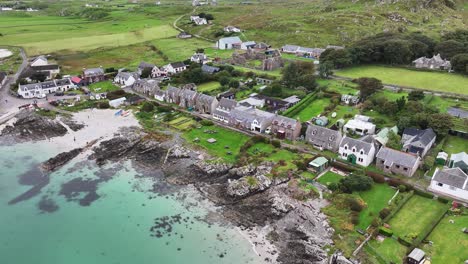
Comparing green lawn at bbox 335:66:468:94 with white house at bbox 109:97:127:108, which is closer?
white house at bbox 109:97:127:108

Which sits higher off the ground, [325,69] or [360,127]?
[325,69]

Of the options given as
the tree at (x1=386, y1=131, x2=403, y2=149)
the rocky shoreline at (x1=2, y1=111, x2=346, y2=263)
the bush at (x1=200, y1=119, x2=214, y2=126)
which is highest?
the tree at (x1=386, y1=131, x2=403, y2=149)

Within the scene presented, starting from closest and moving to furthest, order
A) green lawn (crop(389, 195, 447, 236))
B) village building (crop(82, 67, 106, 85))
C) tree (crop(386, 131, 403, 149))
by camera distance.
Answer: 1. green lawn (crop(389, 195, 447, 236))
2. tree (crop(386, 131, 403, 149))
3. village building (crop(82, 67, 106, 85))

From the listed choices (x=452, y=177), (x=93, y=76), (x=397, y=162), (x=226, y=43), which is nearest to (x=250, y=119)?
(x=397, y=162)

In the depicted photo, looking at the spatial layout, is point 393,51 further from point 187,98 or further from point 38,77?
point 38,77

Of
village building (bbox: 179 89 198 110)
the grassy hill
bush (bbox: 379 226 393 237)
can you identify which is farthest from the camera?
the grassy hill

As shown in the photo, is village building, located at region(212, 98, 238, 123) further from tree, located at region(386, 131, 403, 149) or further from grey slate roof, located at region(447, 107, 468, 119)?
grey slate roof, located at region(447, 107, 468, 119)

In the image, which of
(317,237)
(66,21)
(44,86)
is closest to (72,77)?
(44,86)

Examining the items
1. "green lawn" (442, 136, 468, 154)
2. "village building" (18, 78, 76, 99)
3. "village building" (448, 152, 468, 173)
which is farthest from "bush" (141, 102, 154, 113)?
"village building" (448, 152, 468, 173)
